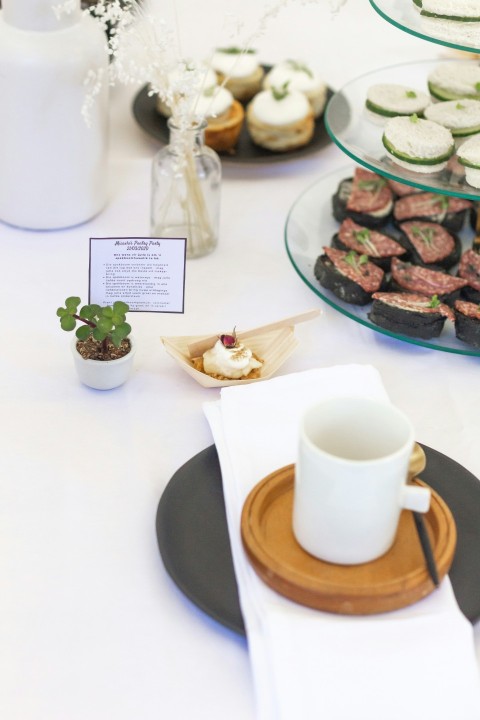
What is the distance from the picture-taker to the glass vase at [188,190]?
4.70ft

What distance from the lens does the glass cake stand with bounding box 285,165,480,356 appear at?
1.32 metres

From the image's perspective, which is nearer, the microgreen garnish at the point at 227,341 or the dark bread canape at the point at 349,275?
the microgreen garnish at the point at 227,341

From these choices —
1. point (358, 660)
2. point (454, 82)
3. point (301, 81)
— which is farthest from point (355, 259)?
point (358, 660)

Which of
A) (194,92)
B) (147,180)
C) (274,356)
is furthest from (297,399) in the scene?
(147,180)

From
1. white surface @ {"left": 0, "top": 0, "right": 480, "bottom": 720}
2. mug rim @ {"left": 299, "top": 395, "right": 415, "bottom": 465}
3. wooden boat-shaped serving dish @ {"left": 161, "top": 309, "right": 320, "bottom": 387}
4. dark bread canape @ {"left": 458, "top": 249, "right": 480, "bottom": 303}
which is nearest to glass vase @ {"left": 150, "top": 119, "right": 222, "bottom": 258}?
white surface @ {"left": 0, "top": 0, "right": 480, "bottom": 720}

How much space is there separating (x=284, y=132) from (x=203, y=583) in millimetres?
1070

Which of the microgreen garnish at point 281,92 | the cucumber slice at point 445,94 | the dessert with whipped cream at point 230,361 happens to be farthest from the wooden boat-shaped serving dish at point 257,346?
the microgreen garnish at point 281,92

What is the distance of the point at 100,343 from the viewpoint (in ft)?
4.02

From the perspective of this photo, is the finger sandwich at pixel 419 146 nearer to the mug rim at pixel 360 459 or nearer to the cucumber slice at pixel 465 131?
the cucumber slice at pixel 465 131

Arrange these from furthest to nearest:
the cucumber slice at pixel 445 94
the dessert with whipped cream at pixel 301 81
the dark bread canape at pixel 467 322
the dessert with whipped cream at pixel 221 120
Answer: the dessert with whipped cream at pixel 301 81 < the dessert with whipped cream at pixel 221 120 < the cucumber slice at pixel 445 94 < the dark bread canape at pixel 467 322

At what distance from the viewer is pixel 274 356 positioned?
1.26m

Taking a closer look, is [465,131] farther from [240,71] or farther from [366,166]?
[240,71]

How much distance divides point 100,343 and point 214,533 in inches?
14.0

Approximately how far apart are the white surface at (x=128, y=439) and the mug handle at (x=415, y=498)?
0.68 ft
